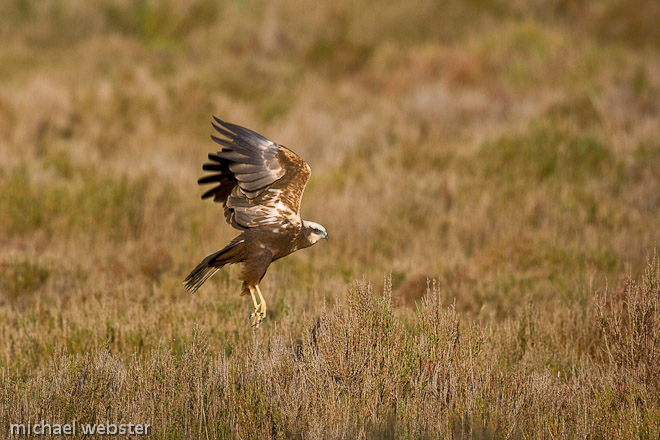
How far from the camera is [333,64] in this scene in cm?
2031

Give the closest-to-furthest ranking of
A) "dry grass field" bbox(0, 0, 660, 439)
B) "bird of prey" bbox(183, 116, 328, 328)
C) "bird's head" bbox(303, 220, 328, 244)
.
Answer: "dry grass field" bbox(0, 0, 660, 439) < "bird of prey" bbox(183, 116, 328, 328) < "bird's head" bbox(303, 220, 328, 244)

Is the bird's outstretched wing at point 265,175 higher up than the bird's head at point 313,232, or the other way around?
the bird's outstretched wing at point 265,175

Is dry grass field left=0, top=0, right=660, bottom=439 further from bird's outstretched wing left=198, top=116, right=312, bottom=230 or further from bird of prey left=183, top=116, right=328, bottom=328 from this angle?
bird's outstretched wing left=198, top=116, right=312, bottom=230

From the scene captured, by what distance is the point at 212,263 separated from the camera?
19.9ft

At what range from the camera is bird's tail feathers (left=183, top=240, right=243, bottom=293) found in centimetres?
595

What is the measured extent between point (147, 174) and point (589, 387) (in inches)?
330

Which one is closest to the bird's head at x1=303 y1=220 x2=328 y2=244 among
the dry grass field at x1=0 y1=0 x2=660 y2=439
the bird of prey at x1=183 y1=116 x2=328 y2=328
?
the bird of prey at x1=183 y1=116 x2=328 y2=328

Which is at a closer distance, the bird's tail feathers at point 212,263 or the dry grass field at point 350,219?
the dry grass field at point 350,219

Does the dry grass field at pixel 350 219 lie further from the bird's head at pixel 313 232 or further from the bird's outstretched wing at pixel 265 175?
the bird's outstretched wing at pixel 265 175

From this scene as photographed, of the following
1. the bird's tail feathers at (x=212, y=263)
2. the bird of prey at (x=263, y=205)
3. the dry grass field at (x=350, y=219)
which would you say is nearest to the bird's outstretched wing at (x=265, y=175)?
the bird of prey at (x=263, y=205)

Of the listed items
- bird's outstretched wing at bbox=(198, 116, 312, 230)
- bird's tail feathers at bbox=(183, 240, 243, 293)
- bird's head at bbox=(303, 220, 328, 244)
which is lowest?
bird's tail feathers at bbox=(183, 240, 243, 293)

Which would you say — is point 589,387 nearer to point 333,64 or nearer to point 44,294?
point 44,294

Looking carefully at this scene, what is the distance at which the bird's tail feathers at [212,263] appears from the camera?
234 inches

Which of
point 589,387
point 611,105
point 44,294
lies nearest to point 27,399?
point 44,294
